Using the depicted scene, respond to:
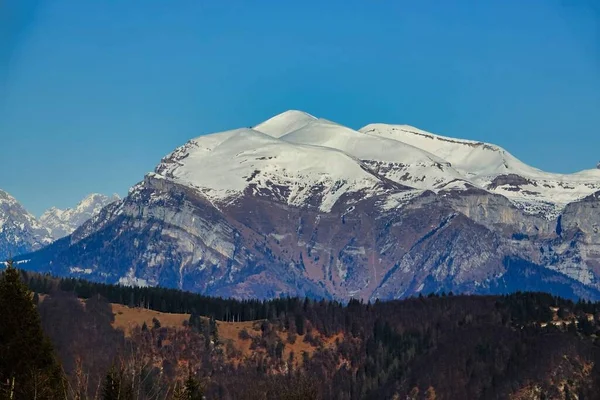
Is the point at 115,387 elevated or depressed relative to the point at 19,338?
depressed

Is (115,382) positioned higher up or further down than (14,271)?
further down

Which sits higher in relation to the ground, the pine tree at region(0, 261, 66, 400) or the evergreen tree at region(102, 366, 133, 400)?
the pine tree at region(0, 261, 66, 400)

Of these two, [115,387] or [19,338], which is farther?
[115,387]

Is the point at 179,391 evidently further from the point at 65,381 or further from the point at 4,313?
the point at 4,313

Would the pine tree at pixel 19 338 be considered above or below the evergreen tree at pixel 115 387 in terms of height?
above

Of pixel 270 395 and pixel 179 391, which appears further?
pixel 270 395

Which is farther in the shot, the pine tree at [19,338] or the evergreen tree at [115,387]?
the evergreen tree at [115,387]

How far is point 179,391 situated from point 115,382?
535 centimetres

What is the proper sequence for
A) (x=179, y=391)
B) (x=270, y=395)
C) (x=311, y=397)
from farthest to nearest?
(x=270, y=395) → (x=311, y=397) → (x=179, y=391)

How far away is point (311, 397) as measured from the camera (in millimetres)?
72125

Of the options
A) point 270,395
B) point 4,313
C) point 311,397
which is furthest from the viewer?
point 270,395

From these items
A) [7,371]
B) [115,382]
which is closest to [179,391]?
[115,382]

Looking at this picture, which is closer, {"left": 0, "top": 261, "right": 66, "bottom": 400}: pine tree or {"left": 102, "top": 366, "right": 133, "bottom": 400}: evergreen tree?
{"left": 0, "top": 261, "right": 66, "bottom": 400}: pine tree

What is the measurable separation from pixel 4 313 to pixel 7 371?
8.24 feet
